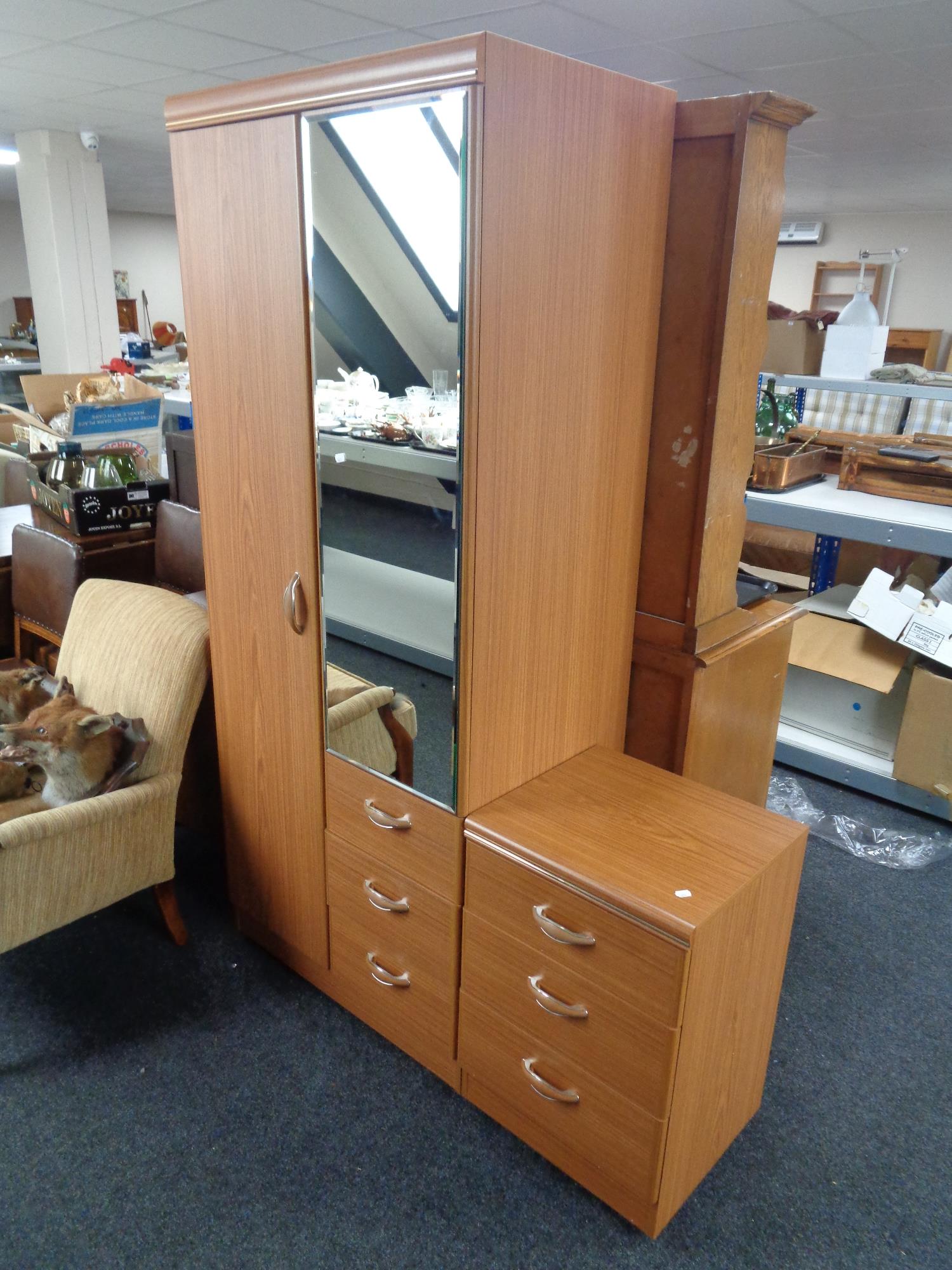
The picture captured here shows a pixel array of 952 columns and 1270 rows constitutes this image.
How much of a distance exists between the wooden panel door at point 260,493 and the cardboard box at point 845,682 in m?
1.66

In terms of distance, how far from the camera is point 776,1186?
5.01 feet

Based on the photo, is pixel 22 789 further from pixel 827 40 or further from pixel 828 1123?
pixel 827 40

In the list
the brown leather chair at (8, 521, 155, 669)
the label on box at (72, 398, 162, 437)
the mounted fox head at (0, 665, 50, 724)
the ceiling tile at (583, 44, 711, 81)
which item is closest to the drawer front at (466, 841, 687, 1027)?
the mounted fox head at (0, 665, 50, 724)

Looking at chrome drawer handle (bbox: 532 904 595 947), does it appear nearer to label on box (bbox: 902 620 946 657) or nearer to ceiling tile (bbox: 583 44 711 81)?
label on box (bbox: 902 620 946 657)

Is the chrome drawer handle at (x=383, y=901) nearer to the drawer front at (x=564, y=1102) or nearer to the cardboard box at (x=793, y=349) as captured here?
the drawer front at (x=564, y=1102)

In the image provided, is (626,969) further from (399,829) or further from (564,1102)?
(399,829)

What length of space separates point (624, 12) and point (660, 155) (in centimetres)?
228

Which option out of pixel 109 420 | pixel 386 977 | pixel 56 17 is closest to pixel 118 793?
pixel 386 977

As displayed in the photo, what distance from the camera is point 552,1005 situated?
4.56 feet

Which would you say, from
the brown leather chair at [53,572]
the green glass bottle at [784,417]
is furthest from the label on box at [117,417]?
the green glass bottle at [784,417]

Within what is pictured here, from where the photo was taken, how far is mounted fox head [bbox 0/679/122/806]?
5.87 feet

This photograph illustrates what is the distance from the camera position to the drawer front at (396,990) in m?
1.61

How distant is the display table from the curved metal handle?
1672 mm

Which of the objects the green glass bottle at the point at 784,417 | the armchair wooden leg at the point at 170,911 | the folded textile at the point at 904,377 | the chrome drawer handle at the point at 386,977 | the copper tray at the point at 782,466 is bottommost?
the armchair wooden leg at the point at 170,911
